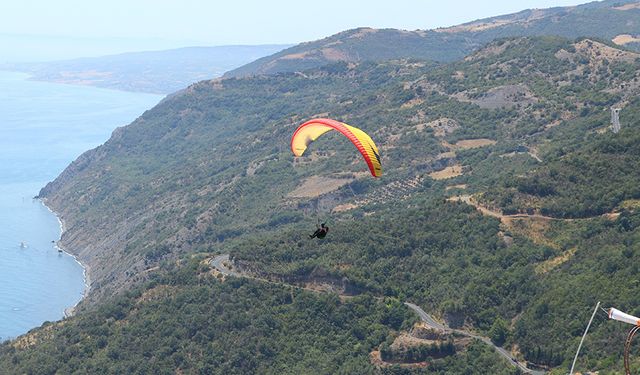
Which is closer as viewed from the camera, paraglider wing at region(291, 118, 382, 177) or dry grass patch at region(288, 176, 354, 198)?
paraglider wing at region(291, 118, 382, 177)

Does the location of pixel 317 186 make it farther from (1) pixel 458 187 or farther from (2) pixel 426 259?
(2) pixel 426 259

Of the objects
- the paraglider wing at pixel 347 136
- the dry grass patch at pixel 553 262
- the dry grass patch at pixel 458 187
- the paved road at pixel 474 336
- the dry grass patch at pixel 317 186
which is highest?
the paraglider wing at pixel 347 136

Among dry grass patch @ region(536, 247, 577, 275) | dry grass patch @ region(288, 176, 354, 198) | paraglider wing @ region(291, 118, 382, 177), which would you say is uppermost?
paraglider wing @ region(291, 118, 382, 177)

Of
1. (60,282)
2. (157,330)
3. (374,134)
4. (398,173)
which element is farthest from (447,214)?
(60,282)

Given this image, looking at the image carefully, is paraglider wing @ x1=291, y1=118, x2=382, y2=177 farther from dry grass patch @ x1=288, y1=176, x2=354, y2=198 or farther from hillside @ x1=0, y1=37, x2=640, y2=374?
dry grass patch @ x1=288, y1=176, x2=354, y2=198

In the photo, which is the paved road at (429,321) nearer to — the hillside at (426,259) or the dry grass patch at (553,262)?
the hillside at (426,259)

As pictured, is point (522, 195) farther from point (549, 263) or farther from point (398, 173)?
point (398, 173)

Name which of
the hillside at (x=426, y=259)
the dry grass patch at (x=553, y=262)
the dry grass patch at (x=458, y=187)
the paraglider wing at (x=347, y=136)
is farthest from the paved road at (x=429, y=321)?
the dry grass patch at (x=458, y=187)

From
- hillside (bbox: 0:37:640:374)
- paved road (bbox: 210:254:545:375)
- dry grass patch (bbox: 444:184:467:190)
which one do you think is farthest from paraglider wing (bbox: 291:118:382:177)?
dry grass patch (bbox: 444:184:467:190)

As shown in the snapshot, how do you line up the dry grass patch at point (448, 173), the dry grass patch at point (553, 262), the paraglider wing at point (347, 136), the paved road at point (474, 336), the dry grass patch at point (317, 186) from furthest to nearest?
the dry grass patch at point (317, 186)
the dry grass patch at point (448, 173)
the dry grass patch at point (553, 262)
the paved road at point (474, 336)
the paraglider wing at point (347, 136)
